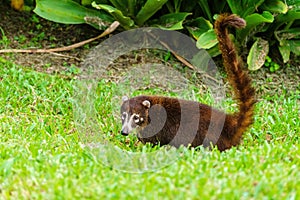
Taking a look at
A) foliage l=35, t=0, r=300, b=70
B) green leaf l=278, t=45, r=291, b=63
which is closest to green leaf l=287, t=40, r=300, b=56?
foliage l=35, t=0, r=300, b=70

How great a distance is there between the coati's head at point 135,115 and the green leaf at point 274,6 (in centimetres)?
295

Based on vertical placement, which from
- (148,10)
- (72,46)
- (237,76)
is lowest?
(72,46)

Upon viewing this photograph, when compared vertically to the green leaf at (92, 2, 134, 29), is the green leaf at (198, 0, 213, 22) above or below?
above

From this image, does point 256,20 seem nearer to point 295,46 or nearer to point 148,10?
point 295,46

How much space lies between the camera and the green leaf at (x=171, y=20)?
25.3ft

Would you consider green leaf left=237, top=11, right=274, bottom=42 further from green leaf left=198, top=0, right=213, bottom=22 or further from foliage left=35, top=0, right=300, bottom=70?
green leaf left=198, top=0, right=213, bottom=22

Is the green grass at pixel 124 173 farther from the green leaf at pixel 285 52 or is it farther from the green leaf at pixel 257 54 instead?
the green leaf at pixel 285 52

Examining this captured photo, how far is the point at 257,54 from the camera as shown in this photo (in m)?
7.69

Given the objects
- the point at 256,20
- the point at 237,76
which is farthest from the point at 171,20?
the point at 237,76

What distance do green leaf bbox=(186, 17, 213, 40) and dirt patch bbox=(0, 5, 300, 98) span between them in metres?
0.53

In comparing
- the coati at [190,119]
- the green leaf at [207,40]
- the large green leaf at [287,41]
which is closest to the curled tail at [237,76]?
the coati at [190,119]

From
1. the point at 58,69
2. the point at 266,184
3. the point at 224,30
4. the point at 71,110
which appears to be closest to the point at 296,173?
the point at 266,184

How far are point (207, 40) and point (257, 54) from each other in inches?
29.3

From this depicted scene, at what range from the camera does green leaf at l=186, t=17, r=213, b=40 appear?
783cm
